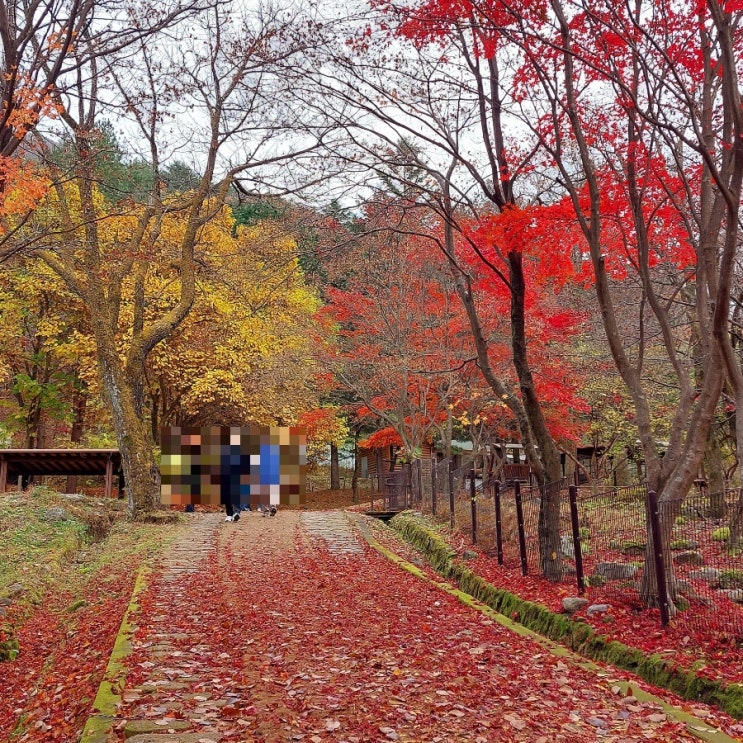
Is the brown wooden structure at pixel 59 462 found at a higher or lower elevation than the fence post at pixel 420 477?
higher

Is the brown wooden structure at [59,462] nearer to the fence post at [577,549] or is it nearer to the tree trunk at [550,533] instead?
the tree trunk at [550,533]


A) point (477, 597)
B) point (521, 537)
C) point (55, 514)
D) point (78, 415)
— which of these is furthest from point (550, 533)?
point (78, 415)

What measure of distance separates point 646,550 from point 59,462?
17.1 metres

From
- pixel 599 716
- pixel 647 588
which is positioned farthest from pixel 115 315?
pixel 599 716

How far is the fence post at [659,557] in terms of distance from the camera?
665cm

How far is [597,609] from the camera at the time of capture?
7.40 metres

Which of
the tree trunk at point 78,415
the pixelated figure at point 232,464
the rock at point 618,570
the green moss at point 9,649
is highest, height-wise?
the tree trunk at point 78,415

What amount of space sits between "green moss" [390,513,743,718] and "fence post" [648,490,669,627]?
1.93ft

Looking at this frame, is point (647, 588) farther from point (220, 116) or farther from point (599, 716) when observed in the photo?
point (220, 116)

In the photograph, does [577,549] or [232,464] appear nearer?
[577,549]

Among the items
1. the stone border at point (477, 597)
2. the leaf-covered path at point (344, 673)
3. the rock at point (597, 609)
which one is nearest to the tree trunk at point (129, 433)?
the stone border at point (477, 597)

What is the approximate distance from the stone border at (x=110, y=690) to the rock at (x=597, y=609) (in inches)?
179

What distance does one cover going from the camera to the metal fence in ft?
20.9

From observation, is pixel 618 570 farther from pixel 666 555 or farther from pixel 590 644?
pixel 590 644
